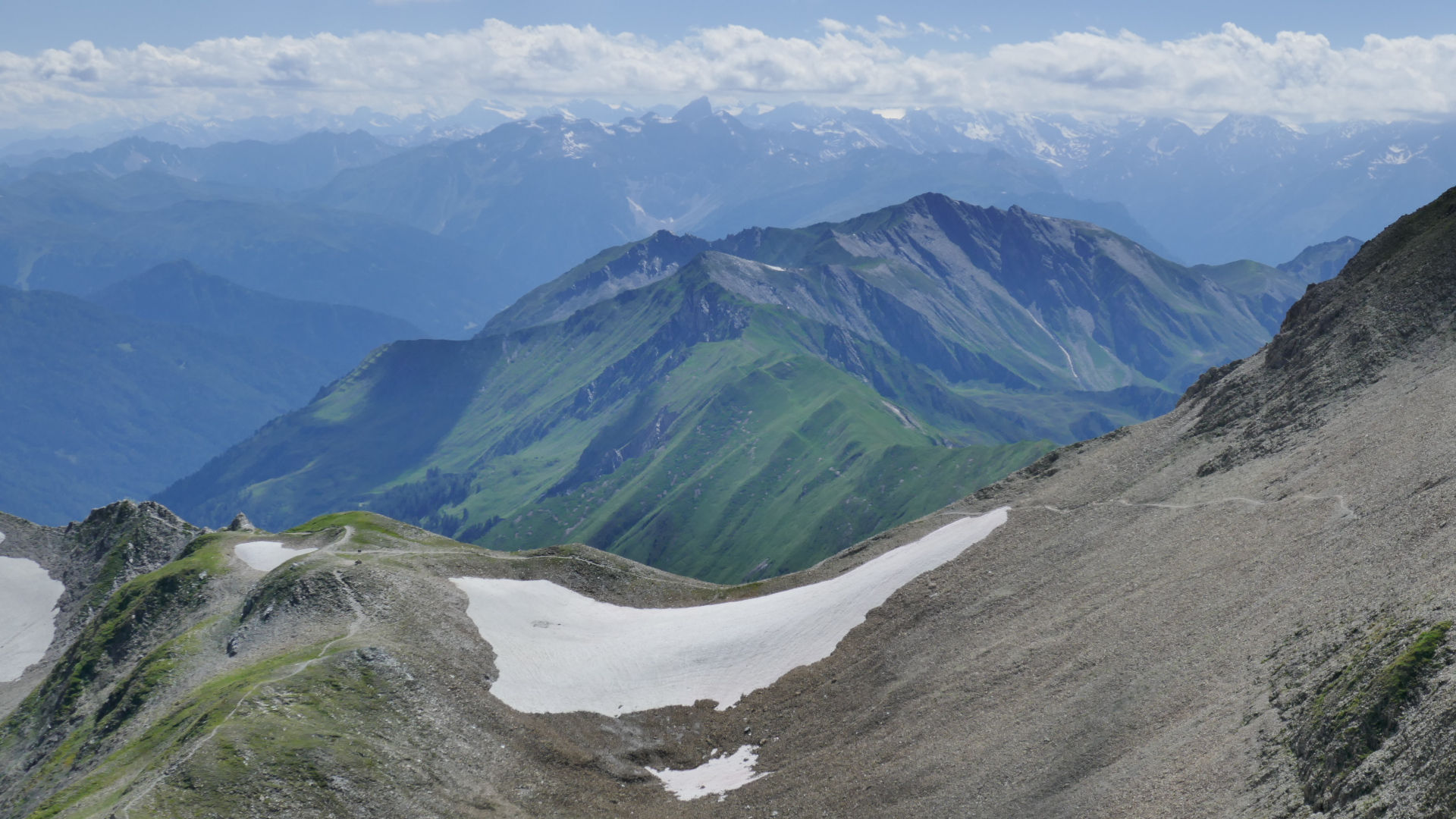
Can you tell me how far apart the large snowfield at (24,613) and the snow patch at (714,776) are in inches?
3594

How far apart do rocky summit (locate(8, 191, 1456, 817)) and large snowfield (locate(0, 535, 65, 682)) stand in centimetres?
923

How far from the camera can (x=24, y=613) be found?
394ft

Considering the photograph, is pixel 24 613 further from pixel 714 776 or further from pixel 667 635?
pixel 714 776

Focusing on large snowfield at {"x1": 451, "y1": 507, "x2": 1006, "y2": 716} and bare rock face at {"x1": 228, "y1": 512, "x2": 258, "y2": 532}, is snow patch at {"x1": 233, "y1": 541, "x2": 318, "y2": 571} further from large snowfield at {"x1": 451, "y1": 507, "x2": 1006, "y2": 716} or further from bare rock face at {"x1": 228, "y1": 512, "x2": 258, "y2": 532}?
large snowfield at {"x1": 451, "y1": 507, "x2": 1006, "y2": 716}

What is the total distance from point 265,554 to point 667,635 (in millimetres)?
50375

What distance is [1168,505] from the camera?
75.2 m

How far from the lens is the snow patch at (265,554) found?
9975cm

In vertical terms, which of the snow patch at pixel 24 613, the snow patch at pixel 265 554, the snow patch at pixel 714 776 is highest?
the snow patch at pixel 24 613

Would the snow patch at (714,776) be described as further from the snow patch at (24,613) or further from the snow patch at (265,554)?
the snow patch at (24,613)

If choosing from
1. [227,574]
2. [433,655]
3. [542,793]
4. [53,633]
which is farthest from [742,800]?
[53,633]

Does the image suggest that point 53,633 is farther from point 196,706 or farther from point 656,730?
point 656,730

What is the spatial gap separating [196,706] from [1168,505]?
74369 mm

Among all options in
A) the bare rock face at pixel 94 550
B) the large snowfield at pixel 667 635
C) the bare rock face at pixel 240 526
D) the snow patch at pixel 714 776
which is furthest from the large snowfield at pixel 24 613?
the snow patch at pixel 714 776

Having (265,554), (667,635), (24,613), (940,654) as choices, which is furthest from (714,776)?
(24,613)
